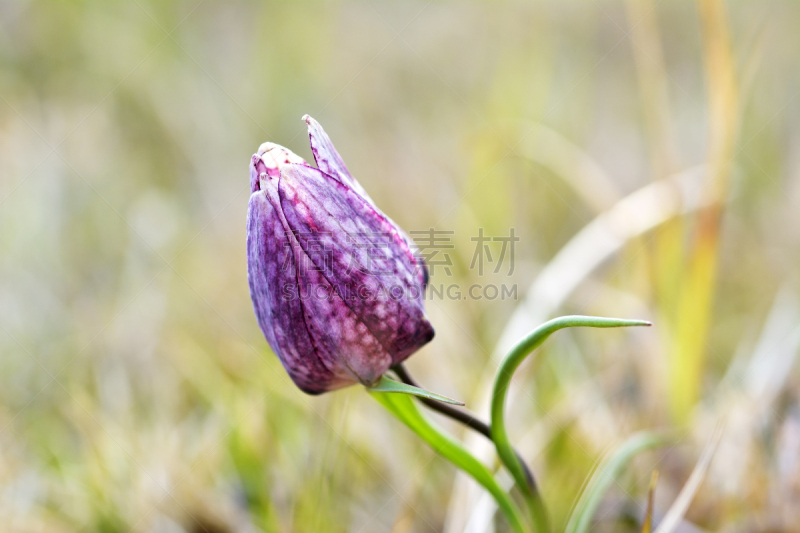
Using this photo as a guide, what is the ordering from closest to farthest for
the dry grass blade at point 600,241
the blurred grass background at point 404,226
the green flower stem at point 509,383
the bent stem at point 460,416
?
the green flower stem at point 509,383, the bent stem at point 460,416, the blurred grass background at point 404,226, the dry grass blade at point 600,241

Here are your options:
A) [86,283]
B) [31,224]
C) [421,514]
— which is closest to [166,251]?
[86,283]

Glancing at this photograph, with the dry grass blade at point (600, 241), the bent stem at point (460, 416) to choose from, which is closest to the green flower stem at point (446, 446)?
the bent stem at point (460, 416)

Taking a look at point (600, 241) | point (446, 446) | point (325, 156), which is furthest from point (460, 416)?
point (600, 241)

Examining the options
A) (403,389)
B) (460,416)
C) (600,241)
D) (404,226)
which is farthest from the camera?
(404,226)

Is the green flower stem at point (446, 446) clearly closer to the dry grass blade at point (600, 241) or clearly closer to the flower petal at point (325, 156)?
the flower petal at point (325, 156)

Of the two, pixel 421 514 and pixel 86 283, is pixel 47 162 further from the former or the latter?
pixel 421 514

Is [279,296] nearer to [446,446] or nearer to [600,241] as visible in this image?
[446,446]

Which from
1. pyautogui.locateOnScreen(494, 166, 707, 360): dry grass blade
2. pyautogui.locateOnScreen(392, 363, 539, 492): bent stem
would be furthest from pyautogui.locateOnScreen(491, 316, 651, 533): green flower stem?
pyautogui.locateOnScreen(494, 166, 707, 360): dry grass blade
